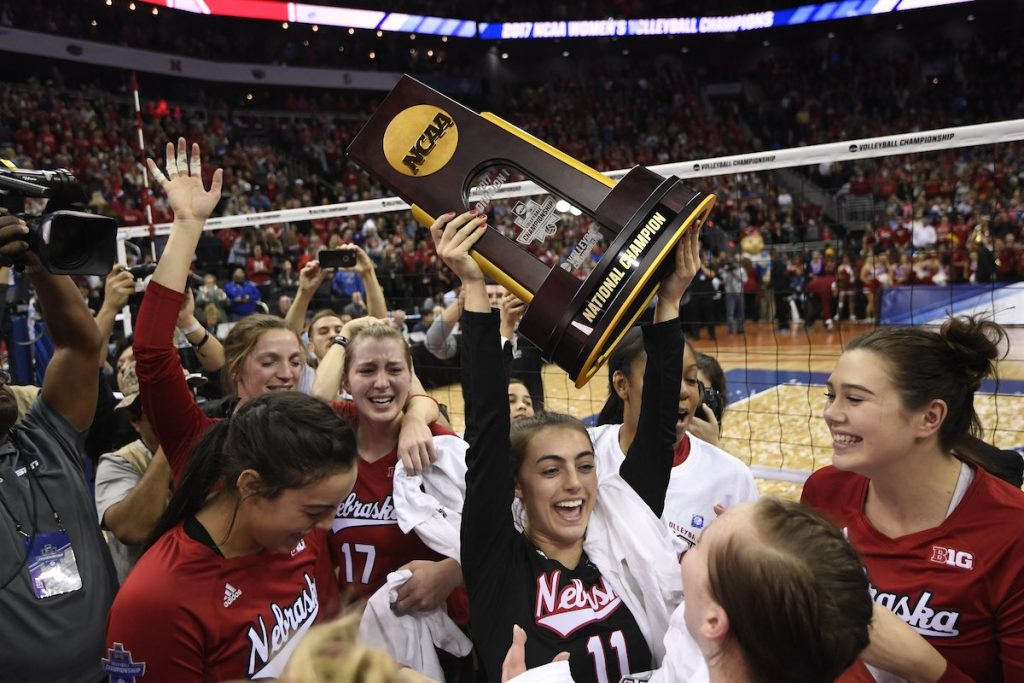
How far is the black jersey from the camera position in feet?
6.25

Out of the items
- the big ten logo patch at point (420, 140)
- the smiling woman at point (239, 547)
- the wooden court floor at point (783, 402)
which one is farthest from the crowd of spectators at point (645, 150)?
the smiling woman at point (239, 547)

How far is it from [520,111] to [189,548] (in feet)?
97.1

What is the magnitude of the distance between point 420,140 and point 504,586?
112 cm

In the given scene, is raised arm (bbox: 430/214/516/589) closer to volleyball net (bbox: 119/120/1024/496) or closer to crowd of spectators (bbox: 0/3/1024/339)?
volleyball net (bbox: 119/120/1024/496)

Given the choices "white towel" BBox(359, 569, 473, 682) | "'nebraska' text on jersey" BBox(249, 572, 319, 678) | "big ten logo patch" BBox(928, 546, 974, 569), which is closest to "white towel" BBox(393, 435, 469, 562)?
"white towel" BBox(359, 569, 473, 682)

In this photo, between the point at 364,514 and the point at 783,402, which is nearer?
the point at 364,514

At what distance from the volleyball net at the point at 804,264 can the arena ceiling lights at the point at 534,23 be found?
6503 mm

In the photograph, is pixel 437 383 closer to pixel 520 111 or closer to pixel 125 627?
pixel 125 627

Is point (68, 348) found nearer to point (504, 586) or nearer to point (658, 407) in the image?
point (504, 586)

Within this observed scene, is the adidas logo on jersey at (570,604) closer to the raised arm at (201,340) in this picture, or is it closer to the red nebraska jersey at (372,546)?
the red nebraska jersey at (372,546)

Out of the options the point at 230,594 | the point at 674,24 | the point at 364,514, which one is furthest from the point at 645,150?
the point at 230,594

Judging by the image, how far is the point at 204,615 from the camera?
1.72 metres

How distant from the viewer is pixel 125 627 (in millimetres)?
1639

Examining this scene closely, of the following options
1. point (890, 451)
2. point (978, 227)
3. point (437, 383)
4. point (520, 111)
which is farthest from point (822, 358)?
point (520, 111)
